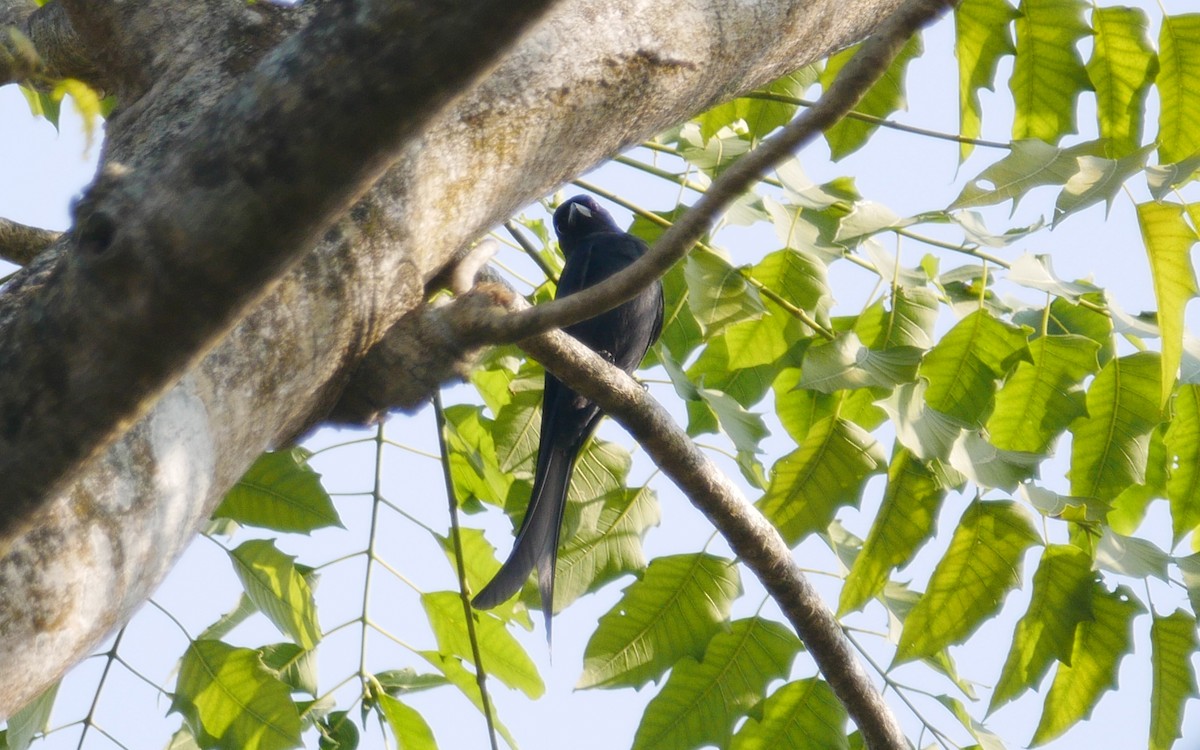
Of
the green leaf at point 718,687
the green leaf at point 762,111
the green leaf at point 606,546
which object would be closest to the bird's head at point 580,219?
the green leaf at point 762,111

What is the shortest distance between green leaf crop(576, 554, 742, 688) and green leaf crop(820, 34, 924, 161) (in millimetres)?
1079

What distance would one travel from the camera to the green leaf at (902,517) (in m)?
2.13

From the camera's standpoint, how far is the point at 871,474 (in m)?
2.19

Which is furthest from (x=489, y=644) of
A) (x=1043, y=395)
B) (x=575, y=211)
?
(x=575, y=211)

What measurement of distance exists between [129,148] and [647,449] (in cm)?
92

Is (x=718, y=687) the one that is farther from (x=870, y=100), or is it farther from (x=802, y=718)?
(x=870, y=100)

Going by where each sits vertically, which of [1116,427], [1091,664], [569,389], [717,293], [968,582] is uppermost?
[569,389]

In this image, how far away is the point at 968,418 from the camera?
2.32m

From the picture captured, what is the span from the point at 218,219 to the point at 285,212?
5 cm

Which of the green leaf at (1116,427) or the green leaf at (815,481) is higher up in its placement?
the green leaf at (1116,427)

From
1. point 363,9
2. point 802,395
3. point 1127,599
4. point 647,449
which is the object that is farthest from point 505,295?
point 1127,599

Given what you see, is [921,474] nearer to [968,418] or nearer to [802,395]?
[968,418]

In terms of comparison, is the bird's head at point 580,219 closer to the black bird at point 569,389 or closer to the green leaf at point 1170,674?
the black bird at point 569,389

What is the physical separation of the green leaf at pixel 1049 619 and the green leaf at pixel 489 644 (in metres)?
1.08
